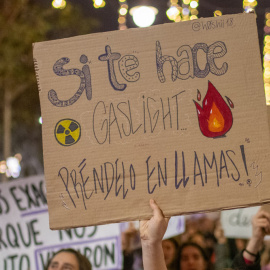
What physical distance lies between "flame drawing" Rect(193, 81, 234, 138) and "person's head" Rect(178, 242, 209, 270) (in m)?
1.91

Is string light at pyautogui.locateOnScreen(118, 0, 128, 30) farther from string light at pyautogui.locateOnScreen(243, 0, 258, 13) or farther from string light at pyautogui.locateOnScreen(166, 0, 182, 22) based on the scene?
string light at pyautogui.locateOnScreen(243, 0, 258, 13)

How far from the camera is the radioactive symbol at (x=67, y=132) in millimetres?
1800

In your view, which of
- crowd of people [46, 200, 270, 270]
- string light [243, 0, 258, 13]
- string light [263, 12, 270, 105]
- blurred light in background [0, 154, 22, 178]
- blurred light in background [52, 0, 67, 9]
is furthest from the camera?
blurred light in background [0, 154, 22, 178]

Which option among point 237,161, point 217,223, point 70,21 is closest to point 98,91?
point 237,161

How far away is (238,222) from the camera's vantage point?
377 centimetres

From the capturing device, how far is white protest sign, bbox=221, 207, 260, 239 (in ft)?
12.2

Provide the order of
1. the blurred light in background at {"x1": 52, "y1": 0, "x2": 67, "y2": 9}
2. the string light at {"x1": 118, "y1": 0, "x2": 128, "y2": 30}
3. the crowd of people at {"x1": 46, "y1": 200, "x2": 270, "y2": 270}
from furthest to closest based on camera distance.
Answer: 1. the blurred light in background at {"x1": 52, "y1": 0, "x2": 67, "y2": 9}
2. the string light at {"x1": 118, "y1": 0, "x2": 128, "y2": 30}
3. the crowd of people at {"x1": 46, "y1": 200, "x2": 270, "y2": 270}

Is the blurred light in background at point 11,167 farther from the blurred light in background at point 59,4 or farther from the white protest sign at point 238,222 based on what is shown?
the white protest sign at point 238,222

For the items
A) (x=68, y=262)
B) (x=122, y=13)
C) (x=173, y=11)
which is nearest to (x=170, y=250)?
(x=68, y=262)

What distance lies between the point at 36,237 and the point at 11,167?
126 inches

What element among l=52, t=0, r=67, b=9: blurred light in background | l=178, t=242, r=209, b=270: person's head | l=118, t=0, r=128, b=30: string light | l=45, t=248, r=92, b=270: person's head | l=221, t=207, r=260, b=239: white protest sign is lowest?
l=178, t=242, r=209, b=270: person's head

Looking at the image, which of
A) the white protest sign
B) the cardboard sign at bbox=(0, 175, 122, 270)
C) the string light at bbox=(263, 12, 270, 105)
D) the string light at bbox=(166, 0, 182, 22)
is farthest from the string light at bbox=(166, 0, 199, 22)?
the cardboard sign at bbox=(0, 175, 122, 270)

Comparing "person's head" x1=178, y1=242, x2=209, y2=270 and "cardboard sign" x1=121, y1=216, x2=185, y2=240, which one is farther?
"cardboard sign" x1=121, y1=216, x2=185, y2=240
